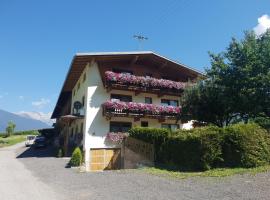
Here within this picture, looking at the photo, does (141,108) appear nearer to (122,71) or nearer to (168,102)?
(122,71)

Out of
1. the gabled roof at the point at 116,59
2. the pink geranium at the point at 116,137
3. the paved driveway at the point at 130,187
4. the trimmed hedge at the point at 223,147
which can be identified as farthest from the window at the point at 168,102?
the paved driveway at the point at 130,187

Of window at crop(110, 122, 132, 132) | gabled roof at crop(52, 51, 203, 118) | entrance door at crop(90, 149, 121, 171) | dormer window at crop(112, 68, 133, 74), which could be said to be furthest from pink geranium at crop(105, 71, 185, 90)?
entrance door at crop(90, 149, 121, 171)

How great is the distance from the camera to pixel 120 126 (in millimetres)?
28812

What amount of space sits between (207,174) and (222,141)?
2.42 m

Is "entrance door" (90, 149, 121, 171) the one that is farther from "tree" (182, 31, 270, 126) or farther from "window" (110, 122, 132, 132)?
"tree" (182, 31, 270, 126)

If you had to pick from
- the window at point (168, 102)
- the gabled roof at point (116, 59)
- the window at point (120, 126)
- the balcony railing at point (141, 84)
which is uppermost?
the gabled roof at point (116, 59)

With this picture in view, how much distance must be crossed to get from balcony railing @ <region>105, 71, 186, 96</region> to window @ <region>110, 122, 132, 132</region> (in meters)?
3.48

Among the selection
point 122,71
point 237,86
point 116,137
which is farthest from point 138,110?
point 237,86

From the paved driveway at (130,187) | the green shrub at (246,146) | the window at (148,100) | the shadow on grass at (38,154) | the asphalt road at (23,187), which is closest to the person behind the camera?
the paved driveway at (130,187)

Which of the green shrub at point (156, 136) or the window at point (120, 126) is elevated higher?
the window at point (120, 126)

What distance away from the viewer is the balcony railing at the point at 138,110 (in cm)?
2700

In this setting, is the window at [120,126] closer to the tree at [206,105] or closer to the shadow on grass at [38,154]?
the tree at [206,105]

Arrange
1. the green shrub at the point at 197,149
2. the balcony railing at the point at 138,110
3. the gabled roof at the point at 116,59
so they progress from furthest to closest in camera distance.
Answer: the gabled roof at the point at 116,59 → the balcony railing at the point at 138,110 → the green shrub at the point at 197,149

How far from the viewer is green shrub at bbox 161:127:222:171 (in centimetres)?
1688
